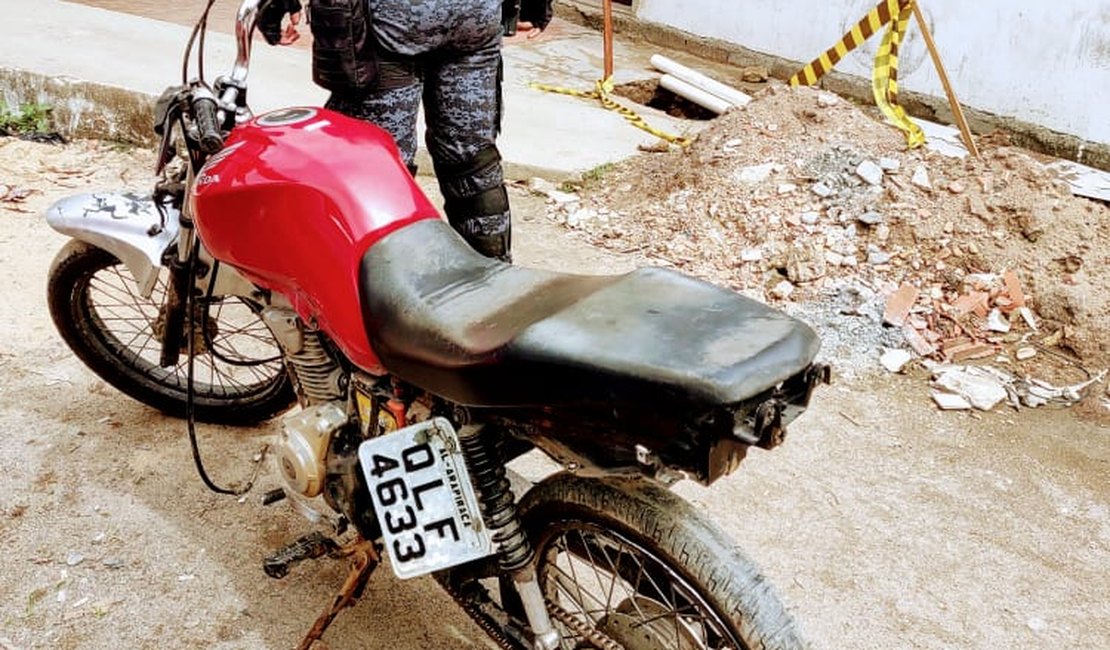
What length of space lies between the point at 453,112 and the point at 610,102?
3.83 meters

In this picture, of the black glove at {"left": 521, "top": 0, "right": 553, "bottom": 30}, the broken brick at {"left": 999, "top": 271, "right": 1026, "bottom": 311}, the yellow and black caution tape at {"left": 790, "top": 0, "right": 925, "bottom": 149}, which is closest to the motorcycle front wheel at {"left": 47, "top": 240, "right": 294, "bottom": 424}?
the black glove at {"left": 521, "top": 0, "right": 553, "bottom": 30}

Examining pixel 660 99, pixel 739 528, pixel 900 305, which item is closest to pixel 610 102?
pixel 660 99

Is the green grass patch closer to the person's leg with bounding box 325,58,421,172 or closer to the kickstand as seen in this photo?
the person's leg with bounding box 325,58,421,172

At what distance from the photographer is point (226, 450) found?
326 cm

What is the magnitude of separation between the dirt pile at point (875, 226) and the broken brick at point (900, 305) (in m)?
0.02

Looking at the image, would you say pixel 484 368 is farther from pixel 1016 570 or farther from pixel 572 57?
pixel 572 57

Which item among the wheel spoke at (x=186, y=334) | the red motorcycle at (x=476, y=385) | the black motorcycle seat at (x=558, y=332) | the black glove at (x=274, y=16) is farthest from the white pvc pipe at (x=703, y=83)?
the black motorcycle seat at (x=558, y=332)

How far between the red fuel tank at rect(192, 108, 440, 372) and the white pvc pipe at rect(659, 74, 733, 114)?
17.0 feet

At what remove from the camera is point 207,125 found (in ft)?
7.48

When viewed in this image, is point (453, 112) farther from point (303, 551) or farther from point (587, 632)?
point (587, 632)

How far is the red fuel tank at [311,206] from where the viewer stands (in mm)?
2012

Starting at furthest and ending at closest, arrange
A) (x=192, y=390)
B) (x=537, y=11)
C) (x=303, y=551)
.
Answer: (x=537, y=11), (x=192, y=390), (x=303, y=551)

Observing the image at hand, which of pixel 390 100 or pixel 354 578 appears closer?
pixel 354 578

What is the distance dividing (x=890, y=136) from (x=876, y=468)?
2212 mm
